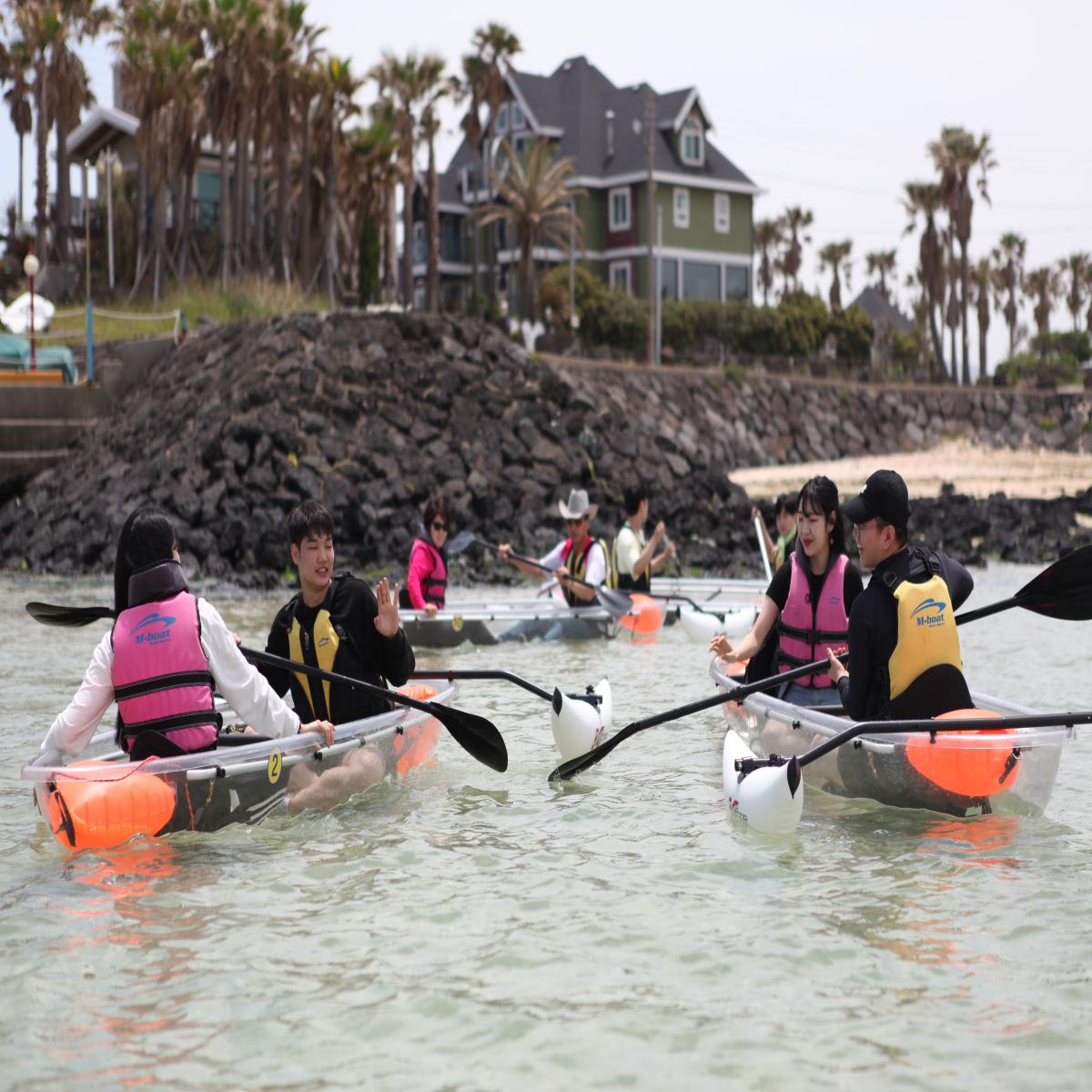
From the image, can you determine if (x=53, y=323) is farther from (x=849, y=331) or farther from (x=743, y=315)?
(x=849, y=331)

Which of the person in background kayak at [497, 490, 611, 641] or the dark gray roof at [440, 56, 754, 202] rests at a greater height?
the dark gray roof at [440, 56, 754, 202]

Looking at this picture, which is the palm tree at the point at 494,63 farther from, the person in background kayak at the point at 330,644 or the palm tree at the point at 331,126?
the person in background kayak at the point at 330,644

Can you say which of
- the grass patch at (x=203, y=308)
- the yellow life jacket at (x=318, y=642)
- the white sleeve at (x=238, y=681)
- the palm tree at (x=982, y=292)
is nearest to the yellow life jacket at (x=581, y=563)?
the yellow life jacket at (x=318, y=642)

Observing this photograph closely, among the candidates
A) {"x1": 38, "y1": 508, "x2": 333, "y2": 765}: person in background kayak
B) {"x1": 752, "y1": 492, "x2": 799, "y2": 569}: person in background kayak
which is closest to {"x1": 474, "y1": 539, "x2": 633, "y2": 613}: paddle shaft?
{"x1": 752, "y1": 492, "x2": 799, "y2": 569}: person in background kayak

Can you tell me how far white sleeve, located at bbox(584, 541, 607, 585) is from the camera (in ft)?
47.2

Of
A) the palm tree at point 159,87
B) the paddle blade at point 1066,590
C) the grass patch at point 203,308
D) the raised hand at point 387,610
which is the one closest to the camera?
the raised hand at point 387,610

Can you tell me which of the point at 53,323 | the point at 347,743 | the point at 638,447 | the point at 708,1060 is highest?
the point at 53,323

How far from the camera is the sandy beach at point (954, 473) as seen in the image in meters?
35.7

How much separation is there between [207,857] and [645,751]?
3.72 m

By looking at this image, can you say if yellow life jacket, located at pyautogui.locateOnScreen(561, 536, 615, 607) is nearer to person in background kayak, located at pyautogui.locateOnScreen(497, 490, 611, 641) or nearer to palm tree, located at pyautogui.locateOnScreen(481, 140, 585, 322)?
person in background kayak, located at pyautogui.locateOnScreen(497, 490, 611, 641)

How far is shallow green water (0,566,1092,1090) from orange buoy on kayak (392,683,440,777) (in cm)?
15

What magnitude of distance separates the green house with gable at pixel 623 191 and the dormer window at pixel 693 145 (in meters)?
0.04

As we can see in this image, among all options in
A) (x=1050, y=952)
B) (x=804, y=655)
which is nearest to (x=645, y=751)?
(x=804, y=655)

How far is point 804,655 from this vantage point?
27.0ft
